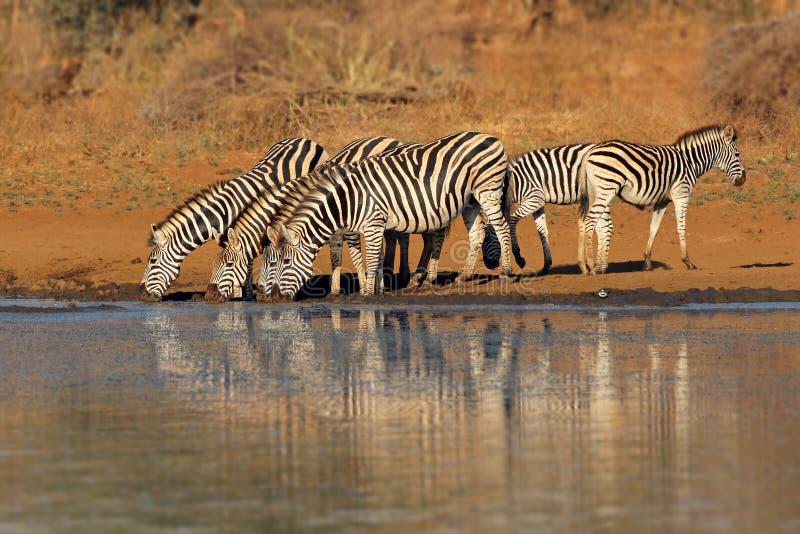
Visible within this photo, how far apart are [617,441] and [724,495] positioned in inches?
47.2

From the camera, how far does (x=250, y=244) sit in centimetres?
1541

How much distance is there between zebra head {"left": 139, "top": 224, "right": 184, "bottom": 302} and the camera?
50.5ft

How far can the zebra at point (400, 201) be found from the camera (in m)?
15.0

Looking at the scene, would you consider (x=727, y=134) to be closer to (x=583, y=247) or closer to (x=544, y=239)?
(x=583, y=247)

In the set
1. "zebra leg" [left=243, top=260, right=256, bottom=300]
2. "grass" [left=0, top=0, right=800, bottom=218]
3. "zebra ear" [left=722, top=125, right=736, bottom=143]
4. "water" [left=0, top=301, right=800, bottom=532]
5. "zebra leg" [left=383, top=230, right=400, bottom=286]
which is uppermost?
"grass" [left=0, top=0, right=800, bottom=218]

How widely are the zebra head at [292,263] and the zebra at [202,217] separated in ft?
3.64

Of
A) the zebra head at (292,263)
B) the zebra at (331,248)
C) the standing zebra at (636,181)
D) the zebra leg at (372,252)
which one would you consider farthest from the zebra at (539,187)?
the zebra head at (292,263)

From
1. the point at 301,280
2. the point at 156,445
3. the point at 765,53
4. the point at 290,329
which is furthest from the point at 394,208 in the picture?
the point at 765,53

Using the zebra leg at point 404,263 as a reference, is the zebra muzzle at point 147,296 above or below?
below

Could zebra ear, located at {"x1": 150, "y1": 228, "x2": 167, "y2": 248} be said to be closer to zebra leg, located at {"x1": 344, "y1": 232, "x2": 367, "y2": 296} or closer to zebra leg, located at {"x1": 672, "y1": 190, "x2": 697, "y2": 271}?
zebra leg, located at {"x1": 344, "y1": 232, "x2": 367, "y2": 296}

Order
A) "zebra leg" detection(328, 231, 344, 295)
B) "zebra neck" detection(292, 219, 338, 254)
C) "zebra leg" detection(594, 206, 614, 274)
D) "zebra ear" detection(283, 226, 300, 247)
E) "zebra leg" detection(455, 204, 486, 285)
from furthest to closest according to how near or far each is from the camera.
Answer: "zebra leg" detection(594, 206, 614, 274) → "zebra leg" detection(455, 204, 486, 285) → "zebra leg" detection(328, 231, 344, 295) → "zebra neck" detection(292, 219, 338, 254) → "zebra ear" detection(283, 226, 300, 247)

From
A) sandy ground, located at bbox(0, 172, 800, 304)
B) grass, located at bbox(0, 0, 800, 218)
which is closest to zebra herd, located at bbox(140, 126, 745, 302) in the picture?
sandy ground, located at bbox(0, 172, 800, 304)

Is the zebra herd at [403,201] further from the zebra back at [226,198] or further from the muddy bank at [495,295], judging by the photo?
the muddy bank at [495,295]

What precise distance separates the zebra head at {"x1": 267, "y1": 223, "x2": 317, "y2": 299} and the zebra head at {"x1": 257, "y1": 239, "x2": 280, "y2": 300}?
0.10 ft
